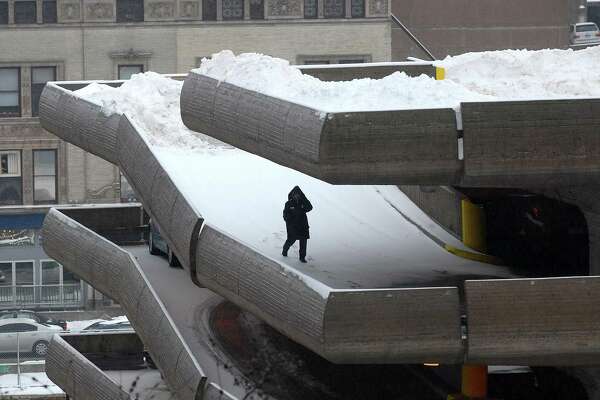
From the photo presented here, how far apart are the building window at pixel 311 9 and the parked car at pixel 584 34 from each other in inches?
830

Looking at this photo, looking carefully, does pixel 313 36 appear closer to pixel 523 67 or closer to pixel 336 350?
pixel 523 67

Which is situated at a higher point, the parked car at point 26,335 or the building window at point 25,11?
the building window at point 25,11

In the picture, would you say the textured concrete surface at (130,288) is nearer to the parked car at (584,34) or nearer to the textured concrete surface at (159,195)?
the textured concrete surface at (159,195)

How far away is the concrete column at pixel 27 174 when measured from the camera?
56.1 m

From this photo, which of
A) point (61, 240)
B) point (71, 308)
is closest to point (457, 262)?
point (61, 240)

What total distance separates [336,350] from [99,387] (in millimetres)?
9945

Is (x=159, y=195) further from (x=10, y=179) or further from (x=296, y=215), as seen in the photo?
(x=10, y=179)

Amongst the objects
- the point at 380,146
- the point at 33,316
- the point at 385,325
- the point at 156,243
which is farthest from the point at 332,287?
the point at 33,316

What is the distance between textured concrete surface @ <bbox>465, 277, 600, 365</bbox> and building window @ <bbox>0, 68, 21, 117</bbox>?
40463 millimetres

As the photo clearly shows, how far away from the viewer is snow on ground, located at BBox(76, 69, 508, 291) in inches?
859

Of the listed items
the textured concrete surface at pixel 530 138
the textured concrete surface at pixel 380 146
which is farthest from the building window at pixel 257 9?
the textured concrete surface at pixel 530 138

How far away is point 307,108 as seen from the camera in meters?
18.2

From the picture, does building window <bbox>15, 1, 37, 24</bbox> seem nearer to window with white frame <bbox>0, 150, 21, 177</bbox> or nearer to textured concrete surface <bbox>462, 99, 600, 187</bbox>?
window with white frame <bbox>0, 150, 21, 177</bbox>

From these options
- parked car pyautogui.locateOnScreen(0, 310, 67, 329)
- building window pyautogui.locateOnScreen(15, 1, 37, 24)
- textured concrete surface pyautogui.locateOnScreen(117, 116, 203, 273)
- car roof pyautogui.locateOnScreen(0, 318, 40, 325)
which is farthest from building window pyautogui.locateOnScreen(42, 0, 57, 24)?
textured concrete surface pyautogui.locateOnScreen(117, 116, 203, 273)
